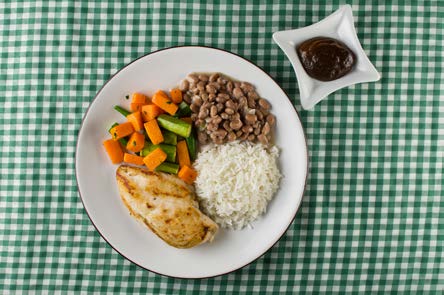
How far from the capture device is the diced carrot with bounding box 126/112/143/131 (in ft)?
7.53

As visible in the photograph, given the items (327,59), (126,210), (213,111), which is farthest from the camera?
(126,210)

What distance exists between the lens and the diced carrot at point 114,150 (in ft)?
7.58

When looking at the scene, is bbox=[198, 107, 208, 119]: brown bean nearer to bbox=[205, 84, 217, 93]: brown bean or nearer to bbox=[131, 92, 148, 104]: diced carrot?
bbox=[205, 84, 217, 93]: brown bean

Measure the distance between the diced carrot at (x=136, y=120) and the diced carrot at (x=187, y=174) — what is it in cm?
26

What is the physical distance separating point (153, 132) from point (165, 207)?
33cm

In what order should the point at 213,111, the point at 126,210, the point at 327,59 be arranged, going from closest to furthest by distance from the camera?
the point at 327,59 < the point at 213,111 < the point at 126,210

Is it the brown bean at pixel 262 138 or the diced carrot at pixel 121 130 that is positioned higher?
the diced carrot at pixel 121 130

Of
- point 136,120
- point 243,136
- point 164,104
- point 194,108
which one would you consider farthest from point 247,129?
point 136,120

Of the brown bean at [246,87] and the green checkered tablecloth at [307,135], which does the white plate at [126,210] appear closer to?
the brown bean at [246,87]

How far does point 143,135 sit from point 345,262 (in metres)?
1.10

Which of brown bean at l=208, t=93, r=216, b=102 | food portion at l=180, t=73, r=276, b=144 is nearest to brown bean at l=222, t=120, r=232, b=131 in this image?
food portion at l=180, t=73, r=276, b=144

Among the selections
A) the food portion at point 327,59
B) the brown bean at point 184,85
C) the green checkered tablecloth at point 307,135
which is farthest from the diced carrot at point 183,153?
the food portion at point 327,59

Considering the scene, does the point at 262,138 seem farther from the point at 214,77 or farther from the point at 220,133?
the point at 214,77

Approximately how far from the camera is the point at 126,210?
2.38 m
